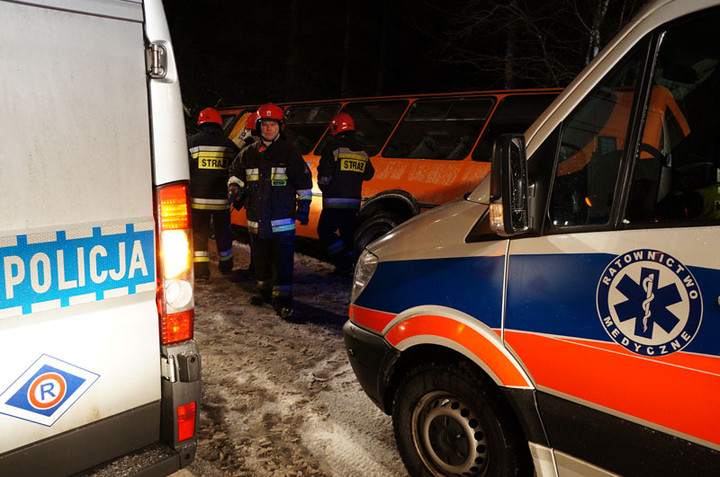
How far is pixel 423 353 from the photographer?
2410 mm

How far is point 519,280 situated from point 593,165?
48 centimetres

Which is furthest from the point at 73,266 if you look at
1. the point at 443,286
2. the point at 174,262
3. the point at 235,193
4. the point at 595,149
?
the point at 235,193

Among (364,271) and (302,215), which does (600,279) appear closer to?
(364,271)

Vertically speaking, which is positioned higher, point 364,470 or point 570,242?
point 570,242

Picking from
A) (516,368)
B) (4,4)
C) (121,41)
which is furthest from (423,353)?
(4,4)

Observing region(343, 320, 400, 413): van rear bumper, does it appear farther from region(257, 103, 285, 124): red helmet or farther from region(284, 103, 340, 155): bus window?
region(284, 103, 340, 155): bus window

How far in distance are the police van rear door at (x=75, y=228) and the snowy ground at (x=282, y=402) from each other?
1.01 meters

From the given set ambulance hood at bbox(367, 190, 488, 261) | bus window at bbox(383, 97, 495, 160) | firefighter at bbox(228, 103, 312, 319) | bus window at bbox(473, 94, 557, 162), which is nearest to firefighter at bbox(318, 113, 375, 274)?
bus window at bbox(383, 97, 495, 160)

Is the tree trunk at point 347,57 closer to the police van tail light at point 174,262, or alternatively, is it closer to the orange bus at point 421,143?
the orange bus at point 421,143

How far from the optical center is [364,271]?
8.87ft

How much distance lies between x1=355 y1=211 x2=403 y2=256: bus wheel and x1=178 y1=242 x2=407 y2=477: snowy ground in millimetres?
1091

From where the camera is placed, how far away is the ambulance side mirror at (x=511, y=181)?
5.94ft

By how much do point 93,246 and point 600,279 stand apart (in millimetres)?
1619

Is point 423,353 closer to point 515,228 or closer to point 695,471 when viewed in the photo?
point 515,228
